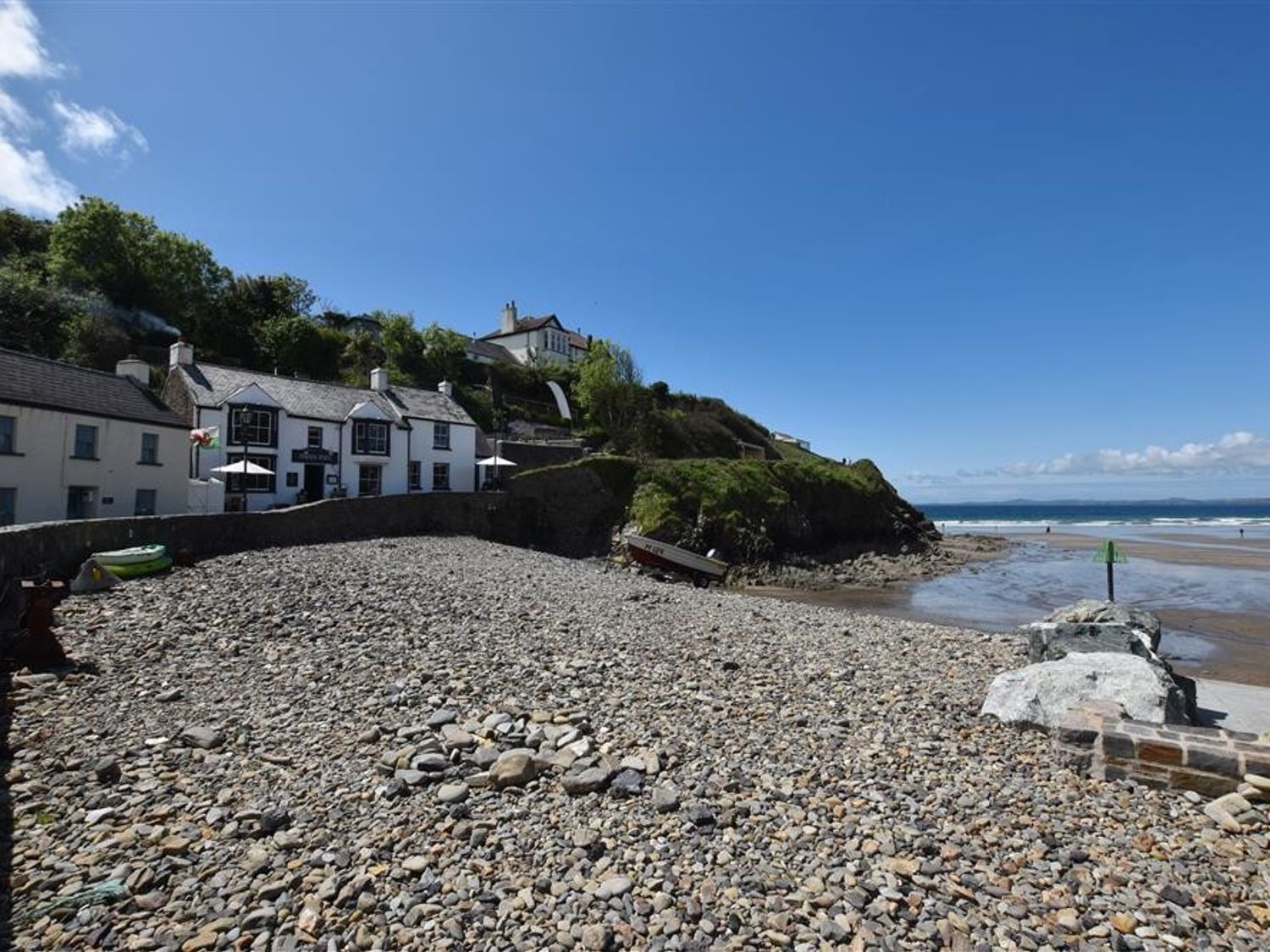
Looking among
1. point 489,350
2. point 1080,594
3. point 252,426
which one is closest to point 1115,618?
point 1080,594

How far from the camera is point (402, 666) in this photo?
9891 millimetres

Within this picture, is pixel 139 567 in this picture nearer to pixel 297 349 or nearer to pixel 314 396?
pixel 314 396

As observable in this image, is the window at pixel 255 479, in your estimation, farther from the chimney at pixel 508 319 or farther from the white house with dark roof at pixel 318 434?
the chimney at pixel 508 319

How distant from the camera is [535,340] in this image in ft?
240

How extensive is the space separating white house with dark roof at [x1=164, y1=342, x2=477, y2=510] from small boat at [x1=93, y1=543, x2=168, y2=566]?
1100cm

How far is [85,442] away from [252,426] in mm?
8270

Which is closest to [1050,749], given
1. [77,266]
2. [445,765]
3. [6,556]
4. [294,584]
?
[445,765]

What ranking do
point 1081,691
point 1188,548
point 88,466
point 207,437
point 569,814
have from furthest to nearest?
point 1188,548 → point 207,437 → point 88,466 → point 1081,691 → point 569,814

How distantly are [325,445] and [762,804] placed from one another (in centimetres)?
3231

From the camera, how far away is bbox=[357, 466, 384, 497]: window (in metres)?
34.0

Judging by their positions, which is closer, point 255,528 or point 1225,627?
point 1225,627

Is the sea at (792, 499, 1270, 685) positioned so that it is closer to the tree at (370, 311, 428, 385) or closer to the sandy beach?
the sandy beach

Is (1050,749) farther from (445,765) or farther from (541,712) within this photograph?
(445,765)

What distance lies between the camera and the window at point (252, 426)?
29.1 meters
